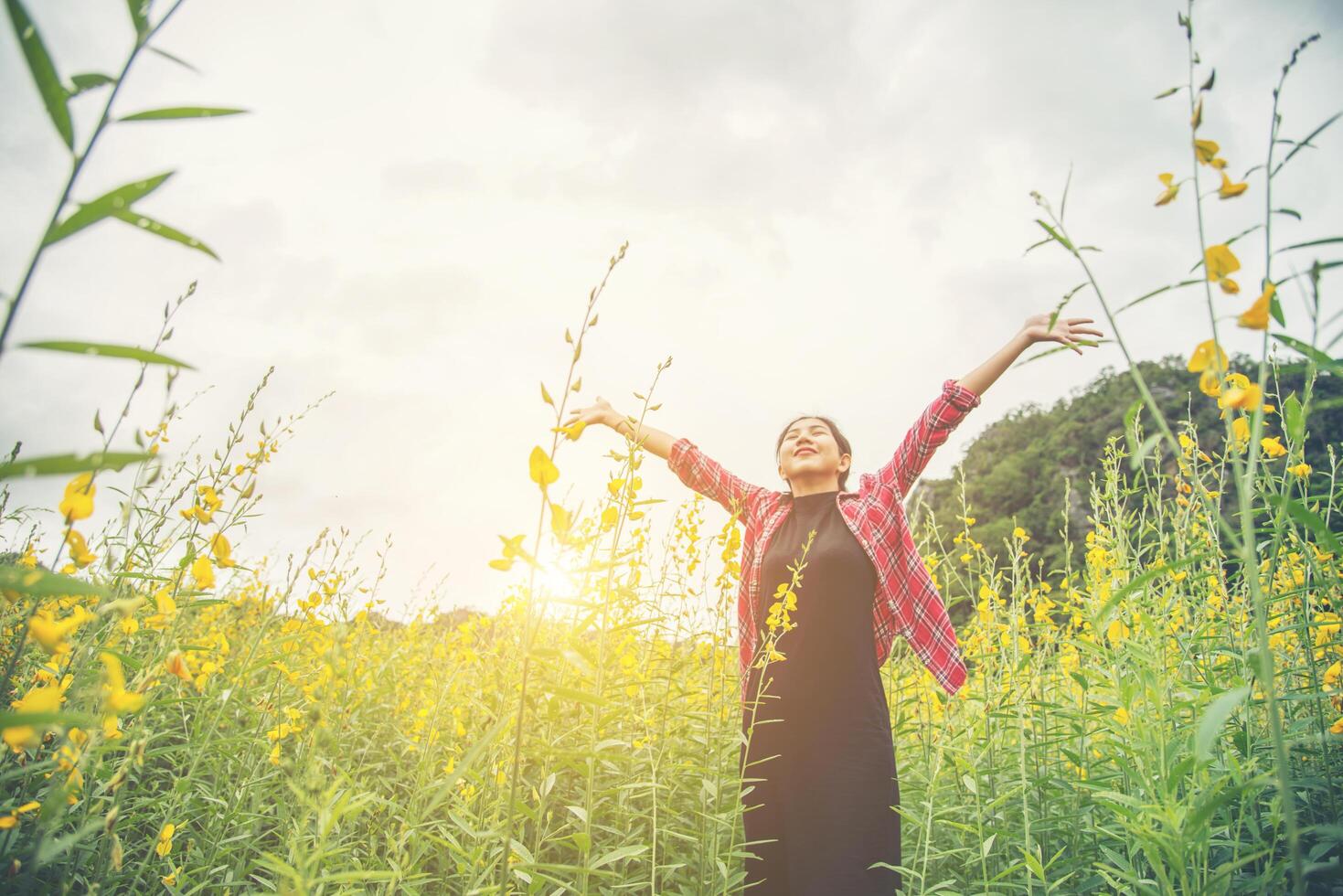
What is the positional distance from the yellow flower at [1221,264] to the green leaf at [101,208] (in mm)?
1446

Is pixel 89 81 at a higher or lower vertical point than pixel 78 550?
higher

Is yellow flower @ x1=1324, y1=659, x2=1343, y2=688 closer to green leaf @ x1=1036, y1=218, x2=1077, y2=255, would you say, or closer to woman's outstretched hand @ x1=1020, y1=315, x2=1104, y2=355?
woman's outstretched hand @ x1=1020, y1=315, x2=1104, y2=355

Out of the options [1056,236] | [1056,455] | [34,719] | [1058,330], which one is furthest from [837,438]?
[1056,455]

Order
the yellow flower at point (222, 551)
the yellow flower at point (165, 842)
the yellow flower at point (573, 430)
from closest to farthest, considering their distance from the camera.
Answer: the yellow flower at point (573, 430) < the yellow flower at point (222, 551) < the yellow flower at point (165, 842)

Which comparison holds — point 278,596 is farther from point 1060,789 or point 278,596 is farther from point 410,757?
point 1060,789

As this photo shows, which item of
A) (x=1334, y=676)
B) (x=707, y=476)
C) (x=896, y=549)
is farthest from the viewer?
(x=707, y=476)

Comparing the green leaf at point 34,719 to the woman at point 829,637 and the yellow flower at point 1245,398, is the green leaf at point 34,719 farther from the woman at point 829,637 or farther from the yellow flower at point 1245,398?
the woman at point 829,637

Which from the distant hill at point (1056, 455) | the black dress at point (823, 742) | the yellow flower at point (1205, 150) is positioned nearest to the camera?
the yellow flower at point (1205, 150)

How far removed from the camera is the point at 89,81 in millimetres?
744

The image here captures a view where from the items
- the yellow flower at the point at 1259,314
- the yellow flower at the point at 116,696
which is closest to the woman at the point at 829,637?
the yellow flower at the point at 1259,314

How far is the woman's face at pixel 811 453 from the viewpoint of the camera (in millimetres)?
3197

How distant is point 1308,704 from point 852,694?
145 cm

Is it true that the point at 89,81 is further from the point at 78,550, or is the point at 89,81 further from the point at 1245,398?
the point at 1245,398

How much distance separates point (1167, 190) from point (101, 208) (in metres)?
1.52
